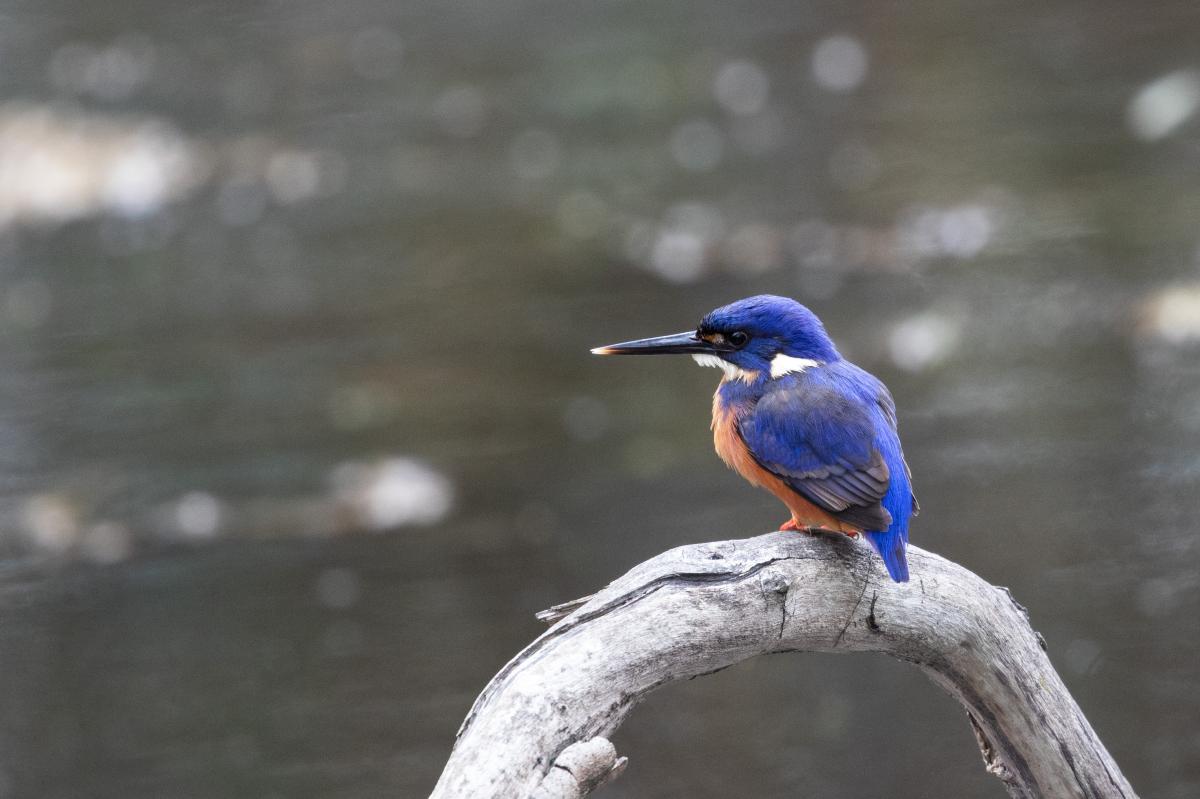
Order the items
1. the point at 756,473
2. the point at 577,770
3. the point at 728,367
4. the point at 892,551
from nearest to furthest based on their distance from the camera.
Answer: the point at 577,770 < the point at 892,551 < the point at 756,473 < the point at 728,367

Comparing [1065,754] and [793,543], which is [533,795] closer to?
[793,543]

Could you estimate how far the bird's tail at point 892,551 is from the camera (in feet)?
4.70

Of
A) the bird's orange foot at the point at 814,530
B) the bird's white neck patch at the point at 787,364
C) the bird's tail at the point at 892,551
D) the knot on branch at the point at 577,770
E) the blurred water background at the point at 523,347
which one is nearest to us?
the knot on branch at the point at 577,770

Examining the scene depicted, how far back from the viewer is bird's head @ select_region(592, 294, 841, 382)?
177cm

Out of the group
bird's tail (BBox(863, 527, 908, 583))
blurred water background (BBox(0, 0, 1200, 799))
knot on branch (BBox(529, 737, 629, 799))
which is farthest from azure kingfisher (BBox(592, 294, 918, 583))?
blurred water background (BBox(0, 0, 1200, 799))

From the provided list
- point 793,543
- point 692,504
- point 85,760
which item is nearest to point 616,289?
point 692,504

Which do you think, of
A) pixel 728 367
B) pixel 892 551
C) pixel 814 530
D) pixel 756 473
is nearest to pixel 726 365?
pixel 728 367

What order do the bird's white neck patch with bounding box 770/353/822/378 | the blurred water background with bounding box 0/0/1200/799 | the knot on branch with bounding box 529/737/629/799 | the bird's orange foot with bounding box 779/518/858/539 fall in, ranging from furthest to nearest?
the blurred water background with bounding box 0/0/1200/799 < the bird's white neck patch with bounding box 770/353/822/378 < the bird's orange foot with bounding box 779/518/858/539 < the knot on branch with bounding box 529/737/629/799

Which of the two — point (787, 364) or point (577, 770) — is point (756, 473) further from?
point (577, 770)

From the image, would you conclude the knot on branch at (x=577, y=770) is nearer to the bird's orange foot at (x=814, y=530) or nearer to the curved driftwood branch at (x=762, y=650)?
the curved driftwood branch at (x=762, y=650)

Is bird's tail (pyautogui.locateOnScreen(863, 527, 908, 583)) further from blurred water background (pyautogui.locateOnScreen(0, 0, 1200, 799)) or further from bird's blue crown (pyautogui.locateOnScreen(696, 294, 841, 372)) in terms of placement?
blurred water background (pyautogui.locateOnScreen(0, 0, 1200, 799))

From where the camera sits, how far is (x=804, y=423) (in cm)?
164

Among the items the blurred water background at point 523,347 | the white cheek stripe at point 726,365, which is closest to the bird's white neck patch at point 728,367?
the white cheek stripe at point 726,365

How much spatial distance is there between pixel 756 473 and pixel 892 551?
0.95 feet
